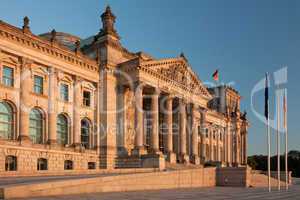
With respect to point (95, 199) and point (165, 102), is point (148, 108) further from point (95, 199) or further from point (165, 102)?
point (95, 199)

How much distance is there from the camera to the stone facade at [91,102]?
41.1 metres

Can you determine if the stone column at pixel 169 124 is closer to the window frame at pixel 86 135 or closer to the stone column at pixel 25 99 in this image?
the window frame at pixel 86 135

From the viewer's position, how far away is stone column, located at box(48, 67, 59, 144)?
44.7 m

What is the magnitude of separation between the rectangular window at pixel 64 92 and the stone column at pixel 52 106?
4.80 feet

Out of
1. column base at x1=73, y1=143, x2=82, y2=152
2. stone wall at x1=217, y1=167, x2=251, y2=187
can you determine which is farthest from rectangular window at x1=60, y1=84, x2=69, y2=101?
stone wall at x1=217, y1=167, x2=251, y2=187

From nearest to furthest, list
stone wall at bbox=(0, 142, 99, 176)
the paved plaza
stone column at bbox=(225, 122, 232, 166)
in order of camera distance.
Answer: the paved plaza, stone wall at bbox=(0, 142, 99, 176), stone column at bbox=(225, 122, 232, 166)

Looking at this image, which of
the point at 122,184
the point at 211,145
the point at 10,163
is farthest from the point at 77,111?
the point at 211,145

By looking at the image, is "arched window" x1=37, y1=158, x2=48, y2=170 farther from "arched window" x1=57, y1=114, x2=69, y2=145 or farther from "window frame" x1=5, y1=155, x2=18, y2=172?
"arched window" x1=57, y1=114, x2=69, y2=145

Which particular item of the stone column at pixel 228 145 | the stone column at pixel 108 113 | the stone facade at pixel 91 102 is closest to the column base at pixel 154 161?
the stone facade at pixel 91 102

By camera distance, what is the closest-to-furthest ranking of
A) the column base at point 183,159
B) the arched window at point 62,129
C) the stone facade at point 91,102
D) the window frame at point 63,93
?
the stone facade at point 91,102 → the arched window at point 62,129 → the window frame at point 63,93 → the column base at point 183,159

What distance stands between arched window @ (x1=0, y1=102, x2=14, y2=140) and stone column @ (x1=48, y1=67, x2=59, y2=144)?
183 inches

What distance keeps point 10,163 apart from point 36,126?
20.6 feet

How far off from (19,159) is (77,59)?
1450 centimetres

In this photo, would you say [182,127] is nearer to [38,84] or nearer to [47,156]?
[47,156]
